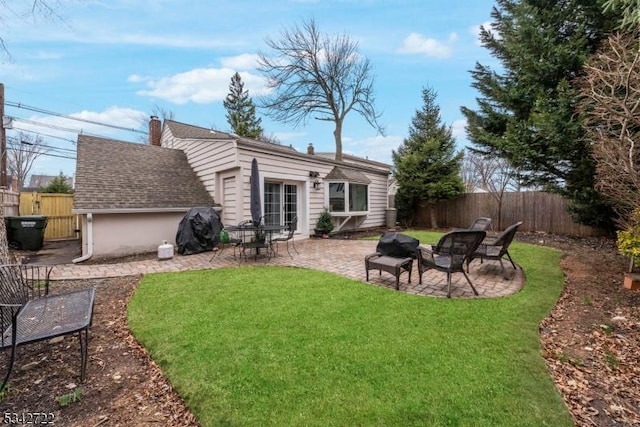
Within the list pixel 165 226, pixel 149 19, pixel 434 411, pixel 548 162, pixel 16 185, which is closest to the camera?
A: pixel 434 411

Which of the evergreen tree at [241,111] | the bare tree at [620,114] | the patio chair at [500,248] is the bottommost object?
the patio chair at [500,248]

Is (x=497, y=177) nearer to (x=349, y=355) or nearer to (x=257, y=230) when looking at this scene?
(x=257, y=230)

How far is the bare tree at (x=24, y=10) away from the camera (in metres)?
4.57

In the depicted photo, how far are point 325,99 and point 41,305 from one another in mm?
17532

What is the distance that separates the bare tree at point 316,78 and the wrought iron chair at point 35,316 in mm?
15881

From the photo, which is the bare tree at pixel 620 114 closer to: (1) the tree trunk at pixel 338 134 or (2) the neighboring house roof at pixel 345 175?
(2) the neighboring house roof at pixel 345 175

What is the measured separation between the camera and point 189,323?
3459 millimetres

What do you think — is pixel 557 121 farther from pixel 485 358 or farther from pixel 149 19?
pixel 149 19

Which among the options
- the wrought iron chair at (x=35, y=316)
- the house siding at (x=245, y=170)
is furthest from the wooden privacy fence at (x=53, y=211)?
the wrought iron chair at (x=35, y=316)

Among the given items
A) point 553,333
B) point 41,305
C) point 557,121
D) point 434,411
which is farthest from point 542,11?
point 41,305

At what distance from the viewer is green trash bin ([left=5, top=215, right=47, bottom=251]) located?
891 centimetres

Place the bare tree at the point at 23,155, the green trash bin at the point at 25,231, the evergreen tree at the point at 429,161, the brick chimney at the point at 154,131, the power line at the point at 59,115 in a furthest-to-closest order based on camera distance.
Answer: the bare tree at the point at 23,155 → the power line at the point at 59,115 → the brick chimney at the point at 154,131 → the evergreen tree at the point at 429,161 → the green trash bin at the point at 25,231

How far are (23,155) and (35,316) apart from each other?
30870 millimetres

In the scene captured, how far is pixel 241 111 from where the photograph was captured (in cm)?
2683
